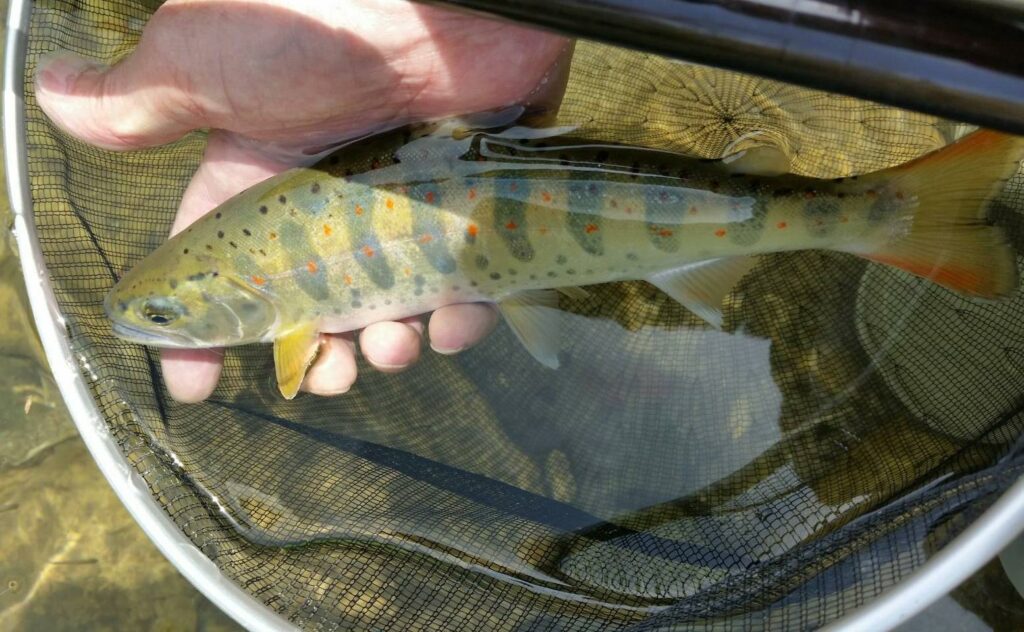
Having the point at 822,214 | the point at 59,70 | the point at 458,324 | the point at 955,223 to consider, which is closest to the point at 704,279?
the point at 822,214

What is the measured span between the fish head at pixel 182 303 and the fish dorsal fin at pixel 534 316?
0.75 meters

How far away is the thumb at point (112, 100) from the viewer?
212 cm

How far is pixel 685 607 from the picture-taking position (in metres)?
2.12

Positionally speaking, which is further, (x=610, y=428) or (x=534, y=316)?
(x=610, y=428)

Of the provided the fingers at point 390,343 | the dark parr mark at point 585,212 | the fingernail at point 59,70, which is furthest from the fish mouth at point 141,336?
the dark parr mark at point 585,212

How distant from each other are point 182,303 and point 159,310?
76mm

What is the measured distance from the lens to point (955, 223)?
192 centimetres

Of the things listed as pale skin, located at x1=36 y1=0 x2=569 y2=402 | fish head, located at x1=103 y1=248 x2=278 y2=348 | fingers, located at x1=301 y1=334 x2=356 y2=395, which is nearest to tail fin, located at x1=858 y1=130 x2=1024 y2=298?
pale skin, located at x1=36 y1=0 x2=569 y2=402

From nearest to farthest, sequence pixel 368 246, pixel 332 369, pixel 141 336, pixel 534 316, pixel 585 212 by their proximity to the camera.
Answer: pixel 585 212, pixel 368 246, pixel 141 336, pixel 534 316, pixel 332 369

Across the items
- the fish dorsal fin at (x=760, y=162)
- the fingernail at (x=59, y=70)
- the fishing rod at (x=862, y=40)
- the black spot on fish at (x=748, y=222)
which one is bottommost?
the black spot on fish at (x=748, y=222)

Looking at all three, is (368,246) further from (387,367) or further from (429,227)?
(387,367)

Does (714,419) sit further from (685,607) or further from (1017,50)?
(1017,50)

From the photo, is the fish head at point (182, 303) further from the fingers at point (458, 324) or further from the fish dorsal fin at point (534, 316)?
the fish dorsal fin at point (534, 316)

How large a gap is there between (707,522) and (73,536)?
8.52ft
